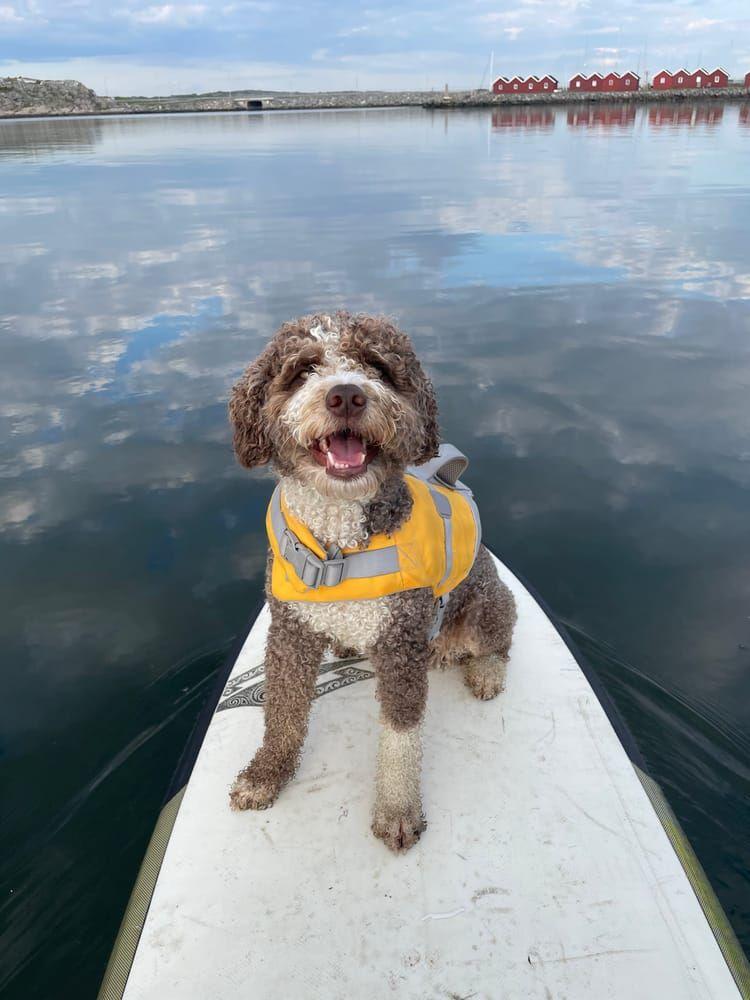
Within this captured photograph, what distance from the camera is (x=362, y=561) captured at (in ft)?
9.77

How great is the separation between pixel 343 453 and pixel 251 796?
6.33ft

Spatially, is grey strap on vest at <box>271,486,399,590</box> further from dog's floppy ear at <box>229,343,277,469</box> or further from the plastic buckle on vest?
dog's floppy ear at <box>229,343,277,469</box>

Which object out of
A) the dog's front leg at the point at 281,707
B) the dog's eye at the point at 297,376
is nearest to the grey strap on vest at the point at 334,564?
the dog's front leg at the point at 281,707

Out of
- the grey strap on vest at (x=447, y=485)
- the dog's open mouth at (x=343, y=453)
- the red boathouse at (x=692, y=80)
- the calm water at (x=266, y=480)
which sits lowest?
the calm water at (x=266, y=480)

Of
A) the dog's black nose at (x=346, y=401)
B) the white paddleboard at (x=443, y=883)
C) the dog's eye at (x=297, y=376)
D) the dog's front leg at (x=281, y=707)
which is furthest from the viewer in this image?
the dog's front leg at (x=281, y=707)

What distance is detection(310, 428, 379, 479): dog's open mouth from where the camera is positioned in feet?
8.70

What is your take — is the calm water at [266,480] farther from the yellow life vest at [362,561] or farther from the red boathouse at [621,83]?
the red boathouse at [621,83]

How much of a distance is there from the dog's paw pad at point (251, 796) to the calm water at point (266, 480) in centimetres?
85

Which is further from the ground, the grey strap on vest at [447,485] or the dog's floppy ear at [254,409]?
the dog's floppy ear at [254,409]

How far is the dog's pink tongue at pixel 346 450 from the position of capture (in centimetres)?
266

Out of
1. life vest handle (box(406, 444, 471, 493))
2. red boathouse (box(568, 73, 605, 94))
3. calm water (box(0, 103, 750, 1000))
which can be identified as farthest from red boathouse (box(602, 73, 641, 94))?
life vest handle (box(406, 444, 471, 493))

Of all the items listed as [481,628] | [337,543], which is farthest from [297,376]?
[481,628]

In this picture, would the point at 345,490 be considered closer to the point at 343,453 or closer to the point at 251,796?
the point at 343,453

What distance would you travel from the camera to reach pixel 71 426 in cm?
793
